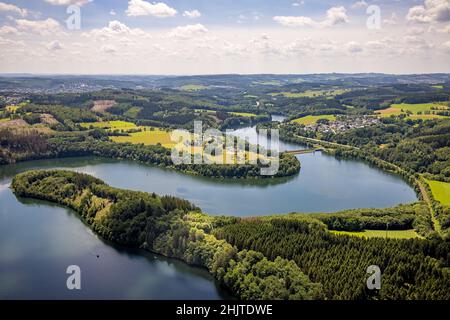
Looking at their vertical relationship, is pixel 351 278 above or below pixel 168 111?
below

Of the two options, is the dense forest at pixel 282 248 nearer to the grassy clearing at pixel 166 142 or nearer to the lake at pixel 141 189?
the lake at pixel 141 189

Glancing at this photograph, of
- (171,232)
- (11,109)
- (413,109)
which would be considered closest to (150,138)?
(11,109)

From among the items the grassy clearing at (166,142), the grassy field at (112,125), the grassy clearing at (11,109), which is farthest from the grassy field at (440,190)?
the grassy clearing at (11,109)

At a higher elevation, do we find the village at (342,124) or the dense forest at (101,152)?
the village at (342,124)

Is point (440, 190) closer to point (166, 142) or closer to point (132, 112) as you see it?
point (166, 142)

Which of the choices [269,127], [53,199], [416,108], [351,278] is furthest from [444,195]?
[416,108]
